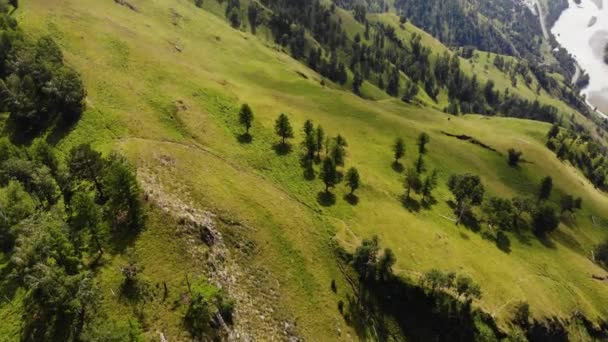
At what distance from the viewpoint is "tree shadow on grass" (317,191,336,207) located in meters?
104

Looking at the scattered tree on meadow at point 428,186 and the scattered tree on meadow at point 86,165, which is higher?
the scattered tree on meadow at point 86,165

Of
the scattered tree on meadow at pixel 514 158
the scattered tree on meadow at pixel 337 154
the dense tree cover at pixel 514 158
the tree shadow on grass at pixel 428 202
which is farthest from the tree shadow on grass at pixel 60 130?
the scattered tree on meadow at pixel 514 158

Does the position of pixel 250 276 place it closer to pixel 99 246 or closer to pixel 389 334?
pixel 99 246

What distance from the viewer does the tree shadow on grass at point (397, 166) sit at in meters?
137

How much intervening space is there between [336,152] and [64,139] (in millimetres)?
71296

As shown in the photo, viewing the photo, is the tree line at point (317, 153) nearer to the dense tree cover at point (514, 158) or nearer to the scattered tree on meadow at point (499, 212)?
the scattered tree on meadow at point (499, 212)

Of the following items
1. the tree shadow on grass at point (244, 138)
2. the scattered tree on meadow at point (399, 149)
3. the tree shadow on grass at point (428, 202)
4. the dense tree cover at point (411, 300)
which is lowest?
the dense tree cover at point (411, 300)

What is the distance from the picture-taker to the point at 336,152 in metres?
119

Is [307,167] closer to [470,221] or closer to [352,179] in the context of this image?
[352,179]

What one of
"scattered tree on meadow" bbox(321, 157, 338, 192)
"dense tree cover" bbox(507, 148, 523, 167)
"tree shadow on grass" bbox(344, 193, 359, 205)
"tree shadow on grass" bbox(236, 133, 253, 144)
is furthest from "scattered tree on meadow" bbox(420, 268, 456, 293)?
"dense tree cover" bbox(507, 148, 523, 167)

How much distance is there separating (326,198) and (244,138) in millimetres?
30068

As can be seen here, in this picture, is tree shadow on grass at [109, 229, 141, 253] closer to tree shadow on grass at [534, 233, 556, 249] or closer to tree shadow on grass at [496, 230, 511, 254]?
tree shadow on grass at [496, 230, 511, 254]

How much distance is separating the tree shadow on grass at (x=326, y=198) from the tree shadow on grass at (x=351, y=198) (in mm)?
4275

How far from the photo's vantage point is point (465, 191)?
134 m
